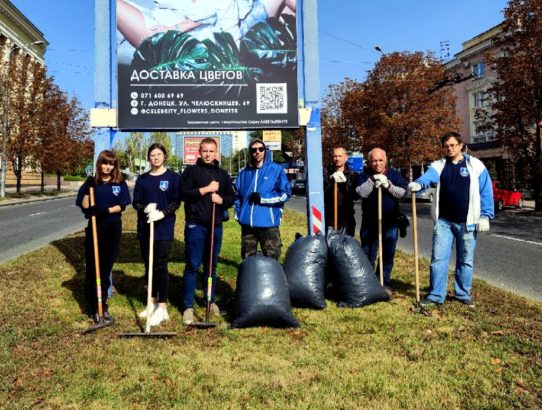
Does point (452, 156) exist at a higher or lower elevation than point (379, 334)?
higher

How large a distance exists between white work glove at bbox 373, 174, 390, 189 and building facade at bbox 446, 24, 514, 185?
3481 cm

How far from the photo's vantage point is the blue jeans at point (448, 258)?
5688 mm

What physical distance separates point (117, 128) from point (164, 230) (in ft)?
6.75

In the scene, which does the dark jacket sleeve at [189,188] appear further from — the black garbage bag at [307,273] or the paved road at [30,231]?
the paved road at [30,231]

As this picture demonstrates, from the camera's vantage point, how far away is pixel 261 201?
5.44 metres

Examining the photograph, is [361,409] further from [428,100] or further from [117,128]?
[428,100]

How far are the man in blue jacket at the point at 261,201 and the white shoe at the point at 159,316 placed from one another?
3.61ft

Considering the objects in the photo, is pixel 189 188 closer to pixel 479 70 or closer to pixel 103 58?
pixel 103 58

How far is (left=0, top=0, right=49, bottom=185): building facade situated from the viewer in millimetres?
31844

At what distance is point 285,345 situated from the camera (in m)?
4.33

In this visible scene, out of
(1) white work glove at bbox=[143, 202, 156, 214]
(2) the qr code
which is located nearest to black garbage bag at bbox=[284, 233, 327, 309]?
(1) white work glove at bbox=[143, 202, 156, 214]

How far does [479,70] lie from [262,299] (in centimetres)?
4299

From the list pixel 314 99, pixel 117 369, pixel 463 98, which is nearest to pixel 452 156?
pixel 314 99

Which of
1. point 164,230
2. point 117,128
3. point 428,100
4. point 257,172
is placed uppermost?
point 428,100
